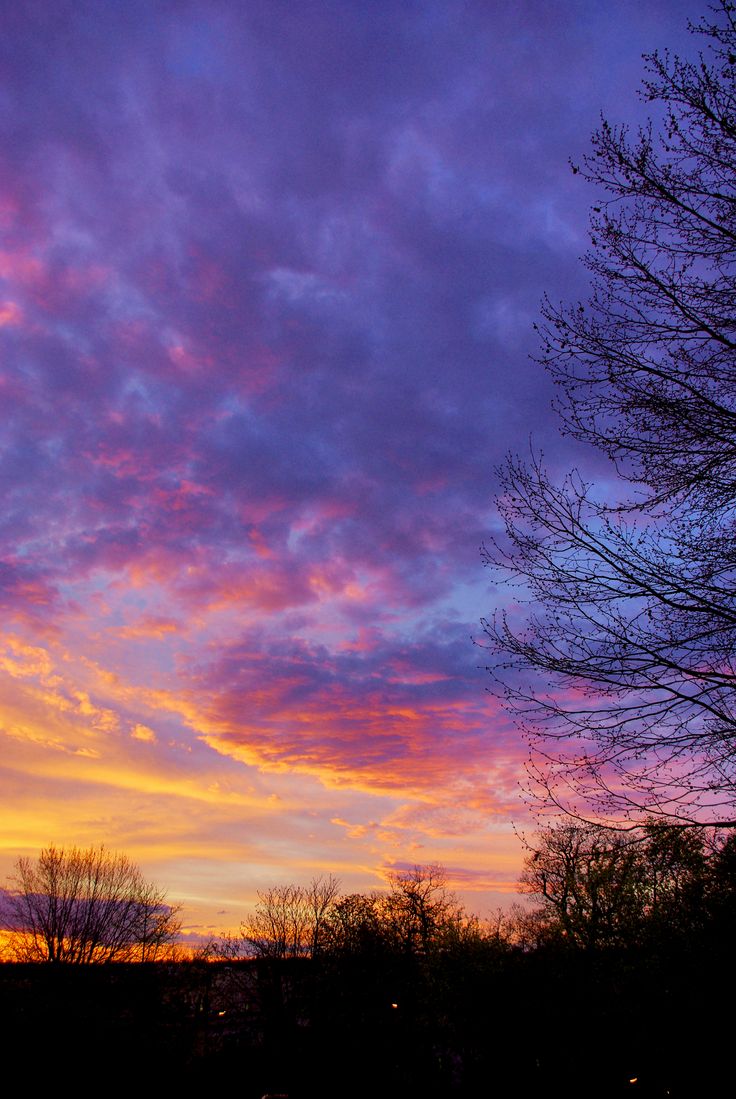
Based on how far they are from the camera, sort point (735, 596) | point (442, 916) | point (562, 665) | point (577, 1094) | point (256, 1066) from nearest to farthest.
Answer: point (735, 596), point (562, 665), point (577, 1094), point (256, 1066), point (442, 916)

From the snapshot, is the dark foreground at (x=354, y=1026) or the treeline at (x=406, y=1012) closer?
the treeline at (x=406, y=1012)

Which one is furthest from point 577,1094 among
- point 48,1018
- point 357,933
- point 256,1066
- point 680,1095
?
point 48,1018

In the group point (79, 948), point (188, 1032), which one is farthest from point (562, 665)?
point (79, 948)

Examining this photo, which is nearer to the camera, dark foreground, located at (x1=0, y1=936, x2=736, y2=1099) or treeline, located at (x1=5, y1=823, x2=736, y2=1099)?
treeline, located at (x1=5, y1=823, x2=736, y2=1099)

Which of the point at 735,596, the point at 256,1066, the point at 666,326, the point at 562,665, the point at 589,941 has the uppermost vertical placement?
the point at 666,326

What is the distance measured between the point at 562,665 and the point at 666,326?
344 cm

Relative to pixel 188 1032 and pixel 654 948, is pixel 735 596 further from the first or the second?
pixel 188 1032

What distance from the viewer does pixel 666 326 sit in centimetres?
657

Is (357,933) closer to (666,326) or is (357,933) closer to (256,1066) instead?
(256,1066)

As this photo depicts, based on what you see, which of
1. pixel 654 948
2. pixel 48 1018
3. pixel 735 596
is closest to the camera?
pixel 735 596

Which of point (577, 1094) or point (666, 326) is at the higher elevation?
point (666, 326)

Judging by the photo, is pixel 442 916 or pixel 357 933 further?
pixel 442 916

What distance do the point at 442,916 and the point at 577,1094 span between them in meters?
30.6

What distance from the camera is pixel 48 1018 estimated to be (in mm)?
33281
